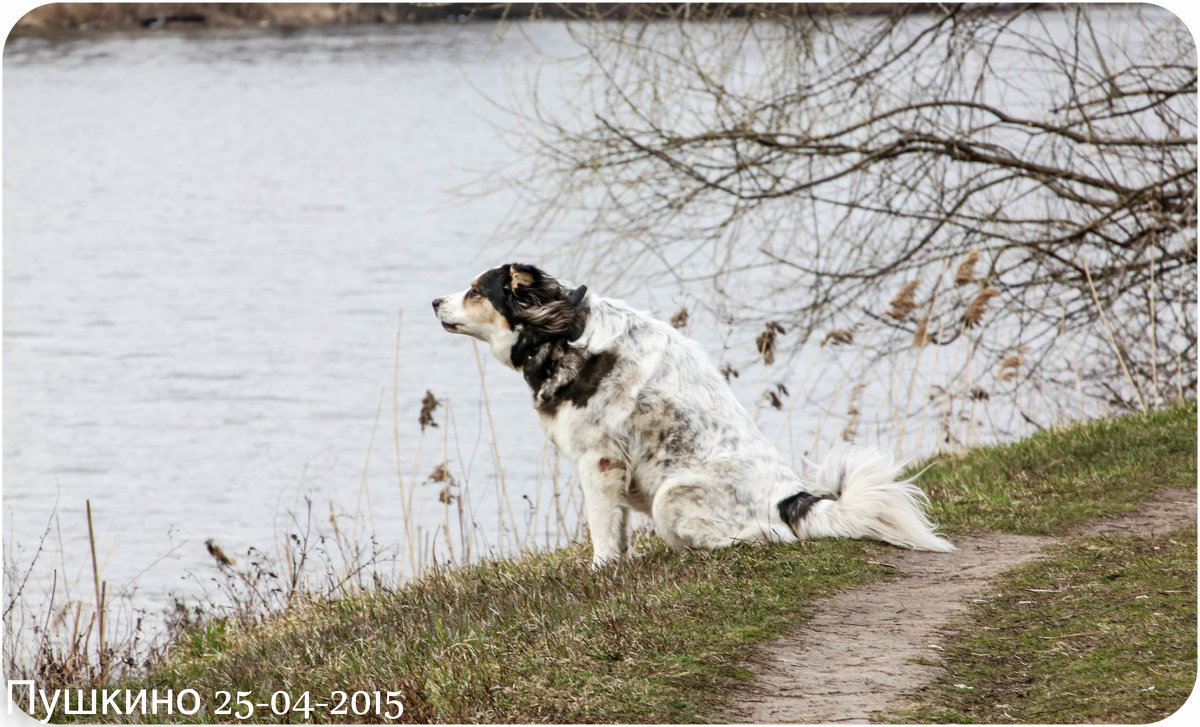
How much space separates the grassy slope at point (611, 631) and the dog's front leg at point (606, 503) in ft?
0.74

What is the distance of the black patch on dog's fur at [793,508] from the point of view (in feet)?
23.7

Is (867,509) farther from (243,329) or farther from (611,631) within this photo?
(243,329)

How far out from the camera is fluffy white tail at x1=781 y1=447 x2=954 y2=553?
727 cm

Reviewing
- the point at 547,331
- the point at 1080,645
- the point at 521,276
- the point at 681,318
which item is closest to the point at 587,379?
the point at 547,331

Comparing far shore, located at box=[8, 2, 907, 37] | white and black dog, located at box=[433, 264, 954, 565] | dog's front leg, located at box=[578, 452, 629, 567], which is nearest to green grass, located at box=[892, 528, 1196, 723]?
white and black dog, located at box=[433, 264, 954, 565]

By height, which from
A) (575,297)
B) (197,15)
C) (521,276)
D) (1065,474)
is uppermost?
(197,15)

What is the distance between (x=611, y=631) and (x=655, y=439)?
1661mm

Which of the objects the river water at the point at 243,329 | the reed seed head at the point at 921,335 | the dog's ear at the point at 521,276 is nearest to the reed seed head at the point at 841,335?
the reed seed head at the point at 921,335

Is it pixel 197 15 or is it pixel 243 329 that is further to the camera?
pixel 197 15

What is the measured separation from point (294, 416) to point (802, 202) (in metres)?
8.09

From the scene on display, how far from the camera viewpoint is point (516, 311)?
7.36 m

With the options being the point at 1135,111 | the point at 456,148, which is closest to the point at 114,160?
the point at 456,148

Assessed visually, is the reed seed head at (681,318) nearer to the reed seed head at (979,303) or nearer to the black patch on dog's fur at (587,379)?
the reed seed head at (979,303)

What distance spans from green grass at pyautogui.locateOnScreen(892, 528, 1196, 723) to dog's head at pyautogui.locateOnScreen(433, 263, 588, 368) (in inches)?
112
